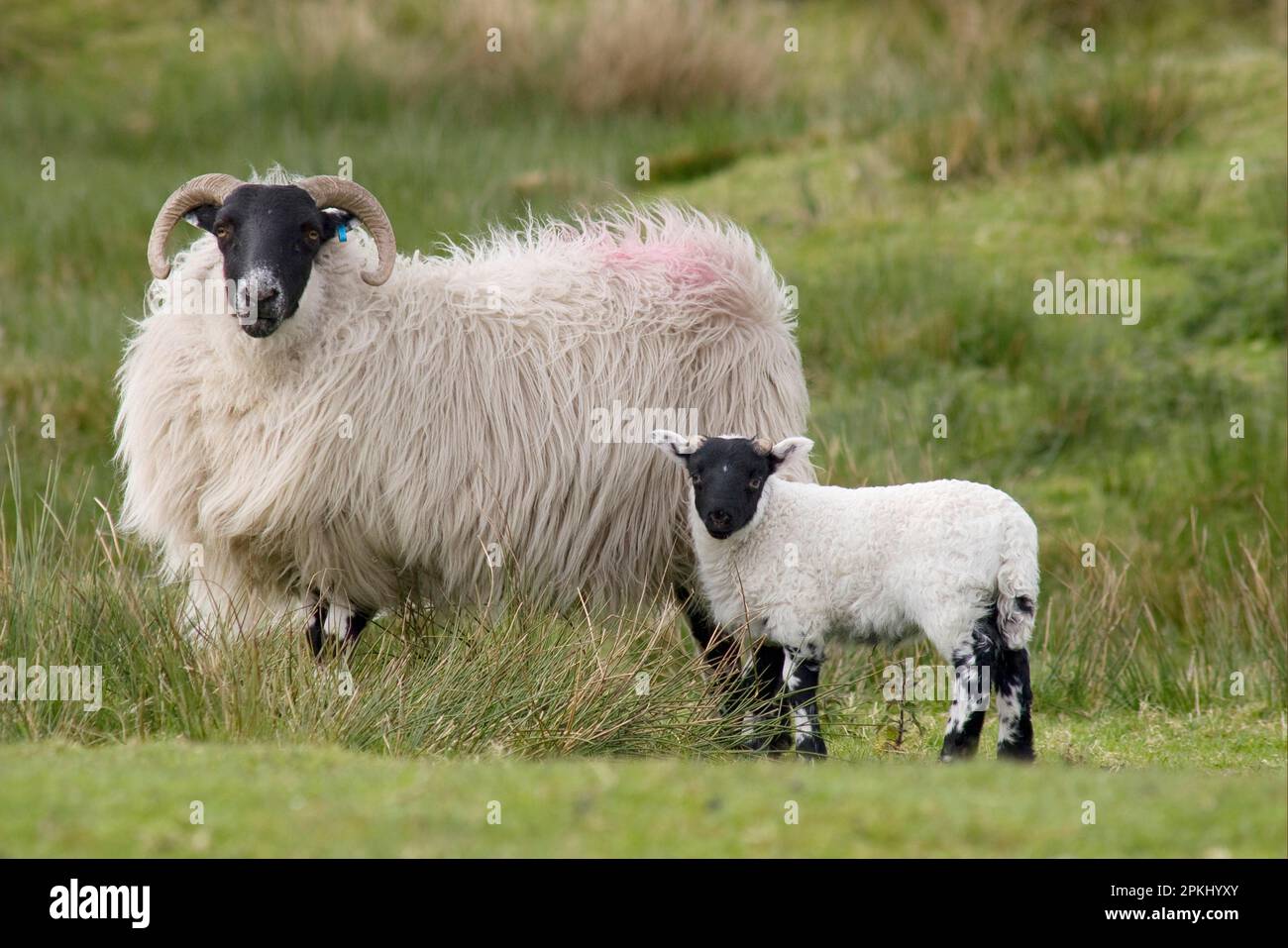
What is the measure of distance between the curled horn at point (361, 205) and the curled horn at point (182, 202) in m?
0.35

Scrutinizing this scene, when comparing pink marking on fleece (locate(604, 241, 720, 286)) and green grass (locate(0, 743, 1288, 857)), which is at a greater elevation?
pink marking on fleece (locate(604, 241, 720, 286))

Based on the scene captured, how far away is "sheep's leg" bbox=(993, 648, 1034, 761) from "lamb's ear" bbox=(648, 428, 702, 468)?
1.47 meters

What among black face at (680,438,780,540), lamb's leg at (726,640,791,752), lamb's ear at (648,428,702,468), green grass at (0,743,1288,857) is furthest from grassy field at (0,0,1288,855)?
lamb's ear at (648,428,702,468)

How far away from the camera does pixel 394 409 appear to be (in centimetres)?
742

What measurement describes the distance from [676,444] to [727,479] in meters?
0.30

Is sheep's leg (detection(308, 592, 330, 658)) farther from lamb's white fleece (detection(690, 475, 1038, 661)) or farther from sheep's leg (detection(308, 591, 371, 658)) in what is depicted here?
lamb's white fleece (detection(690, 475, 1038, 661))

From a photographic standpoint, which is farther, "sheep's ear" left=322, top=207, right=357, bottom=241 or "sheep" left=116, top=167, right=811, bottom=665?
"sheep's ear" left=322, top=207, right=357, bottom=241

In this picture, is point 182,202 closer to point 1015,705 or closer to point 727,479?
point 727,479

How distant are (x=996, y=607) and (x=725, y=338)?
6.52 feet

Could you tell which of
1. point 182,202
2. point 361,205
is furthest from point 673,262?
point 182,202

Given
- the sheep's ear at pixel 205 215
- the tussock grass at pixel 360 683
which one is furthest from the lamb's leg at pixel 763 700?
the sheep's ear at pixel 205 215

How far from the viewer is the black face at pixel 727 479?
6797 millimetres

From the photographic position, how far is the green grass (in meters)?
4.44

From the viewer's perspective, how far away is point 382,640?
7.41 m
